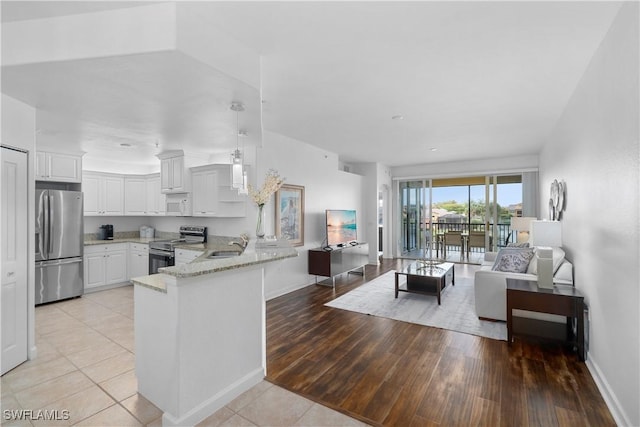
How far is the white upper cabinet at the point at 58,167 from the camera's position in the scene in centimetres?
461

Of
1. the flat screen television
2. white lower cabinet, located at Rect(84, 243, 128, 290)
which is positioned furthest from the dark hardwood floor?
white lower cabinet, located at Rect(84, 243, 128, 290)

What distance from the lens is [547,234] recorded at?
3342 millimetres

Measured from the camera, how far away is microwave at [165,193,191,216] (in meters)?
5.21

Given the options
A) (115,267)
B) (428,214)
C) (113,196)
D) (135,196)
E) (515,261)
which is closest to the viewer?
(515,261)

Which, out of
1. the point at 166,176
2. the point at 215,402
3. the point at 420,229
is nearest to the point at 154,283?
the point at 215,402

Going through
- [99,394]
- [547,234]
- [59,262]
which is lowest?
[99,394]

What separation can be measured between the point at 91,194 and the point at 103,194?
196 millimetres

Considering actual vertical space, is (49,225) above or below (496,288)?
above

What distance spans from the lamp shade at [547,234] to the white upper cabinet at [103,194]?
22.6 ft

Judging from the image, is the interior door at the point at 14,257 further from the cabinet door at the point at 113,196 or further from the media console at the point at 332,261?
the media console at the point at 332,261

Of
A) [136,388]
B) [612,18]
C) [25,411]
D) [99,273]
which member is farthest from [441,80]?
[99,273]

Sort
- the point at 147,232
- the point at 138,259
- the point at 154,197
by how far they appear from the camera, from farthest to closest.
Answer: the point at 147,232, the point at 154,197, the point at 138,259

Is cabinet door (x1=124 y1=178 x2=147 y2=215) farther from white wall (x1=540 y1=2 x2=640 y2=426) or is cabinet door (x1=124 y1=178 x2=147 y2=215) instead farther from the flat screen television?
white wall (x1=540 y1=2 x2=640 y2=426)

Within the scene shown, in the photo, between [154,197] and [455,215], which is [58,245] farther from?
[455,215]
